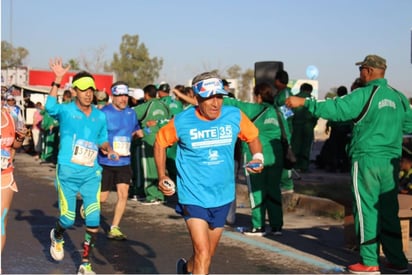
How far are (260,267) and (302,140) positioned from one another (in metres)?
8.07

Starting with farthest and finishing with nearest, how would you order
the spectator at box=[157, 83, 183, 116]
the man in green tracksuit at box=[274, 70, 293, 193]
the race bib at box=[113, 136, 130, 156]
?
the spectator at box=[157, 83, 183, 116]
the man in green tracksuit at box=[274, 70, 293, 193]
the race bib at box=[113, 136, 130, 156]

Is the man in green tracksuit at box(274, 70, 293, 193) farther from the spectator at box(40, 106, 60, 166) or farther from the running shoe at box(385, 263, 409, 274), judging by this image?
the spectator at box(40, 106, 60, 166)

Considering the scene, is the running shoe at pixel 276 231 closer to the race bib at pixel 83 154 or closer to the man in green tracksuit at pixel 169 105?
the race bib at pixel 83 154

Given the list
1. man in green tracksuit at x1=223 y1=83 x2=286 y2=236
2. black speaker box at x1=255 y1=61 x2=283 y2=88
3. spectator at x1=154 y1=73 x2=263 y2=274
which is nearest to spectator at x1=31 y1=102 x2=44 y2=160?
black speaker box at x1=255 y1=61 x2=283 y2=88

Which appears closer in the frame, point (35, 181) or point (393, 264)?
point (393, 264)

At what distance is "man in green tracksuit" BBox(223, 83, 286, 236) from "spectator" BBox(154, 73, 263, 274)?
3.62 metres

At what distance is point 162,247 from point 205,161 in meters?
3.19

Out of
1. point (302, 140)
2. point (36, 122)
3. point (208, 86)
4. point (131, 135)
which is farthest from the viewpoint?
point (36, 122)

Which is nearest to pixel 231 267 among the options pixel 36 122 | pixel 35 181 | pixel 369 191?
pixel 369 191

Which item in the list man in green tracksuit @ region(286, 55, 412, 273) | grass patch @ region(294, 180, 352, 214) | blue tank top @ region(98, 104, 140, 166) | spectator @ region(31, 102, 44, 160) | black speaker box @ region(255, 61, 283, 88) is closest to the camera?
man in green tracksuit @ region(286, 55, 412, 273)

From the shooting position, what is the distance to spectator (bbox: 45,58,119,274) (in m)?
7.68

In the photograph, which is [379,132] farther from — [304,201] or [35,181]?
[35,181]

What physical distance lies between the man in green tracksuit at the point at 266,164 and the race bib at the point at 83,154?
261cm

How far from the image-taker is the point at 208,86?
5887 mm
